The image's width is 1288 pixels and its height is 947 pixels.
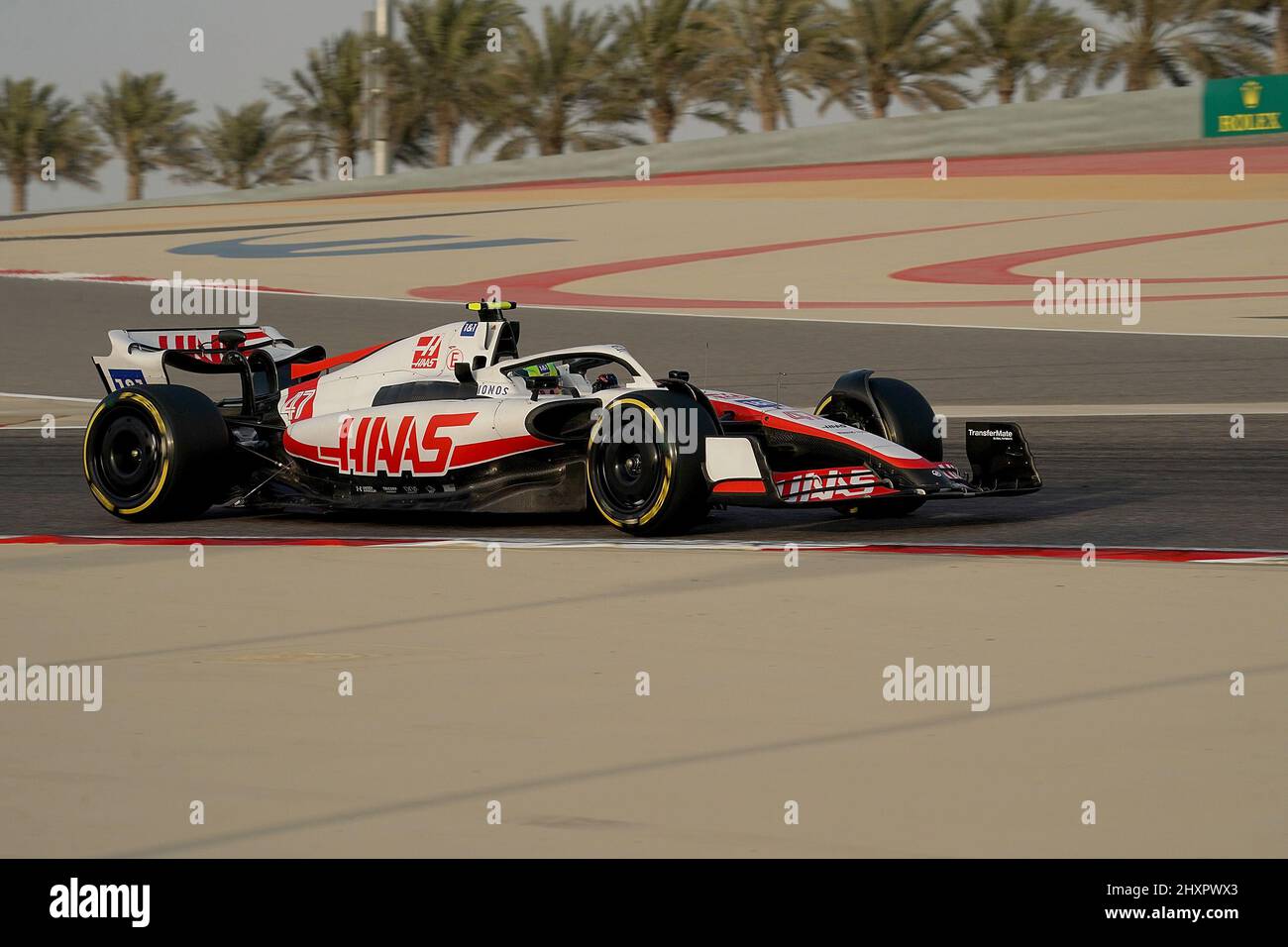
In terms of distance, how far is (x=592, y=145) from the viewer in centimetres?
4800

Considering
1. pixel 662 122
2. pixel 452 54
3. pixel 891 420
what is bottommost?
pixel 891 420

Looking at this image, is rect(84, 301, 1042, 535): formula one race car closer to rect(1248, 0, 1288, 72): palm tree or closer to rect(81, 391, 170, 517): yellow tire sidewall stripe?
rect(81, 391, 170, 517): yellow tire sidewall stripe

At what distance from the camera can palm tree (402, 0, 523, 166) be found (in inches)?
1849

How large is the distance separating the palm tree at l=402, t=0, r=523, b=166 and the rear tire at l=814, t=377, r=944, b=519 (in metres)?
38.1

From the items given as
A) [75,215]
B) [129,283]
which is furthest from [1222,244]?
[75,215]

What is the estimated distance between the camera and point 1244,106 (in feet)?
113

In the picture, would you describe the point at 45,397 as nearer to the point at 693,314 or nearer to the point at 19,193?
the point at 693,314

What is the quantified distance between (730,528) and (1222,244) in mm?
19301

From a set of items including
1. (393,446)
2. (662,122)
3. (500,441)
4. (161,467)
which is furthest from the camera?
(662,122)

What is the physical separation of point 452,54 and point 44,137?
12.9 meters
